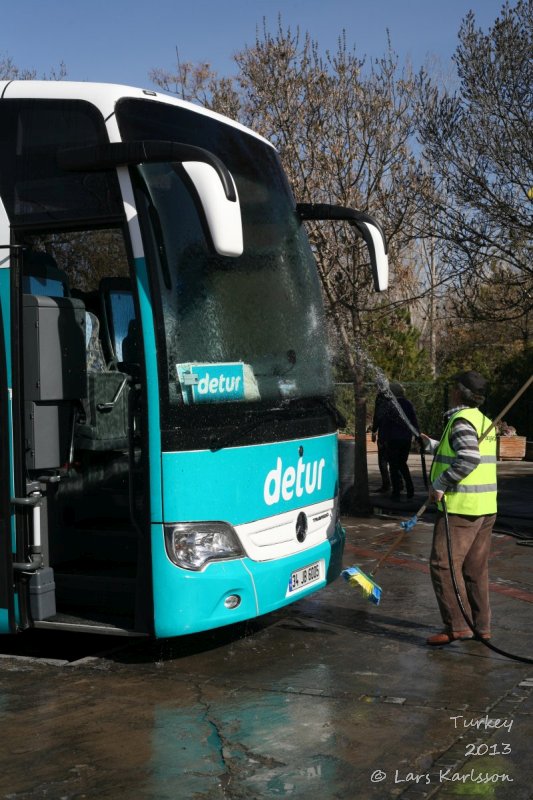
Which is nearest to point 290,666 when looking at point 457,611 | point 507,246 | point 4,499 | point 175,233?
point 457,611

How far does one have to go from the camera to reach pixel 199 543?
593 centimetres

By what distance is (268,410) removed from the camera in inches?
254

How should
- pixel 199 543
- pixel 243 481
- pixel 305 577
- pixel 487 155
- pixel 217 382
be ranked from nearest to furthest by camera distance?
pixel 199 543, pixel 217 382, pixel 243 481, pixel 305 577, pixel 487 155

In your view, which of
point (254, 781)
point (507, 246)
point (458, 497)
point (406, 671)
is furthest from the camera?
point (507, 246)

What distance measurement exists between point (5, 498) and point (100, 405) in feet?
3.48

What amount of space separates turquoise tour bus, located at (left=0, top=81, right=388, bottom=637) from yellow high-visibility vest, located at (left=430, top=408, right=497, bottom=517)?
94 cm

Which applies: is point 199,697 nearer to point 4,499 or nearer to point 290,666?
point 290,666

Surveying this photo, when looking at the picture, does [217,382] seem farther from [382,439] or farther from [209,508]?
[382,439]

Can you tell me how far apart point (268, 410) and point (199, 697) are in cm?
181

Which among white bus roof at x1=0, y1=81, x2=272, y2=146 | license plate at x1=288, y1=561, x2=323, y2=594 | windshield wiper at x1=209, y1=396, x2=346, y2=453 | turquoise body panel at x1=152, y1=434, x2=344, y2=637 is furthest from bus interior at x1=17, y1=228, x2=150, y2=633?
license plate at x1=288, y1=561, x2=323, y2=594

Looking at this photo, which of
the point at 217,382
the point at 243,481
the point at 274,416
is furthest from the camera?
the point at 274,416

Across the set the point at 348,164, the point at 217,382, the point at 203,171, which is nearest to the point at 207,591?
the point at 217,382

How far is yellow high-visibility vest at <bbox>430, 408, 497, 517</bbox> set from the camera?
6789 mm

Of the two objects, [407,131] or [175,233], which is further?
[407,131]
